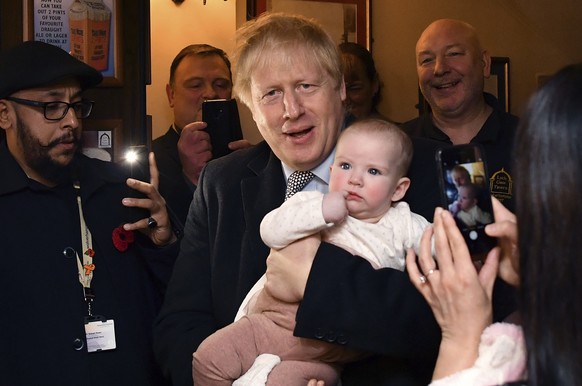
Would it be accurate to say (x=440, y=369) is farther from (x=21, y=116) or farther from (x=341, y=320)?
(x=21, y=116)

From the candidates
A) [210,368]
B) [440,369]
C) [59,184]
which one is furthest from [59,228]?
[440,369]

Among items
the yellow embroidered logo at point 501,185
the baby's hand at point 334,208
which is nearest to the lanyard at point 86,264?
the baby's hand at point 334,208

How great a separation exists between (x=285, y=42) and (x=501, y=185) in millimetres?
1671

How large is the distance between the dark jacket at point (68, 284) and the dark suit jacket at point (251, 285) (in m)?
0.40

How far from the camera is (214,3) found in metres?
4.77

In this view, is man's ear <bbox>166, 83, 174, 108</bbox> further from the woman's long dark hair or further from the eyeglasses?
the woman's long dark hair

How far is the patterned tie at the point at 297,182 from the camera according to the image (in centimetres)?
257

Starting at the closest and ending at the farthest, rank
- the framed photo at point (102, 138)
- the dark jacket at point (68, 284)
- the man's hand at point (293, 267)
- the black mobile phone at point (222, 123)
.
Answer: the man's hand at point (293, 267), the dark jacket at point (68, 284), the framed photo at point (102, 138), the black mobile phone at point (222, 123)

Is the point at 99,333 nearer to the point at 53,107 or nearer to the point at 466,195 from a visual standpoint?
the point at 53,107

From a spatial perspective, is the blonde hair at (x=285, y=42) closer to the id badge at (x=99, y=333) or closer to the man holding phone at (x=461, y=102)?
the id badge at (x=99, y=333)

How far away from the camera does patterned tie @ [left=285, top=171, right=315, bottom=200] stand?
2.57 m

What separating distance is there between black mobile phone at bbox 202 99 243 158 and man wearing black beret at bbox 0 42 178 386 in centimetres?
59

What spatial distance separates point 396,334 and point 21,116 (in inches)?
68.8

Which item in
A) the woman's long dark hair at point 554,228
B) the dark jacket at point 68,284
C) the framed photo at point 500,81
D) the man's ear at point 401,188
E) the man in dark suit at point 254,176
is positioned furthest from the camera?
the framed photo at point 500,81
